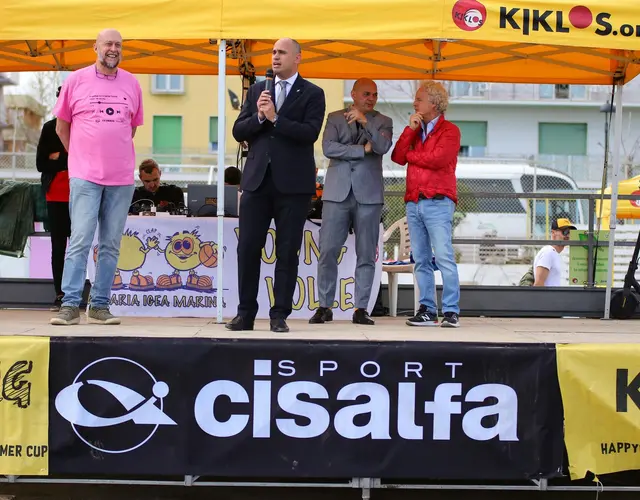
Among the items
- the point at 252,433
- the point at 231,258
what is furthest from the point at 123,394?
the point at 231,258

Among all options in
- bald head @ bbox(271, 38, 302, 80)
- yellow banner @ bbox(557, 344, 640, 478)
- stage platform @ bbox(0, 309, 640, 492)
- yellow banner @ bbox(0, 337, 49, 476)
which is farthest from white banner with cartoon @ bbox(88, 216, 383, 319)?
yellow banner @ bbox(557, 344, 640, 478)

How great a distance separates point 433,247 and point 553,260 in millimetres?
3427

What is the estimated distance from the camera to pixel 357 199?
21.4ft

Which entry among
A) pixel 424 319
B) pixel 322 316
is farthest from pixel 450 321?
pixel 322 316

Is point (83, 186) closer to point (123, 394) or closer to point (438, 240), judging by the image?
point (123, 394)

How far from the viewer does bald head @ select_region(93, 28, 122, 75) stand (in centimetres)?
543

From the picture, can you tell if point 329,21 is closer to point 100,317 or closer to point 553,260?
point 100,317

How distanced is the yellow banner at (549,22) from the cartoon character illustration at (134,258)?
289 cm

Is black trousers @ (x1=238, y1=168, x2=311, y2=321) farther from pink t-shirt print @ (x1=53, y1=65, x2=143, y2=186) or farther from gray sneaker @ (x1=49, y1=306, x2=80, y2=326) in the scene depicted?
gray sneaker @ (x1=49, y1=306, x2=80, y2=326)

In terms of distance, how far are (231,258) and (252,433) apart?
254 centimetres

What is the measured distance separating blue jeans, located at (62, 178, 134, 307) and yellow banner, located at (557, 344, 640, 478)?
2816 mm

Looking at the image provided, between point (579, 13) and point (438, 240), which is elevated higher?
point (579, 13)

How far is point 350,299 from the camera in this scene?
7.09 metres

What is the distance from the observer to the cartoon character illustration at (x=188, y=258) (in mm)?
7031
